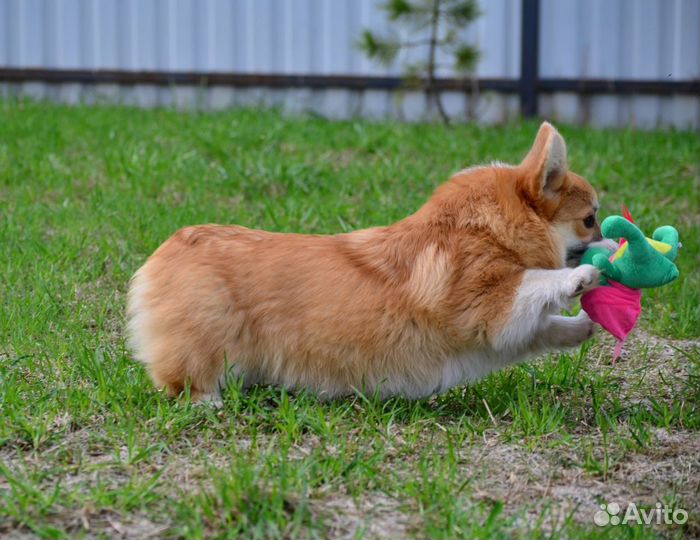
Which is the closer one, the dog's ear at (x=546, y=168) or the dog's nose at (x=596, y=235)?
the dog's ear at (x=546, y=168)

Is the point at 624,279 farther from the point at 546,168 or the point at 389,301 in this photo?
the point at 389,301

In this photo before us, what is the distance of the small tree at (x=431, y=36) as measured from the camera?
8469 millimetres

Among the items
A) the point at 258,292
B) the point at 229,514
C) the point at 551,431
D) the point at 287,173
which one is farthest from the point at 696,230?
the point at 229,514

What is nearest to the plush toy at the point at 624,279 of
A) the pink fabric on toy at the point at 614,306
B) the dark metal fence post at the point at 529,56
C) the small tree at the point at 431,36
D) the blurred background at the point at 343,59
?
the pink fabric on toy at the point at 614,306

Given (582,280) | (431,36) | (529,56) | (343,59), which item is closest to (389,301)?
(582,280)

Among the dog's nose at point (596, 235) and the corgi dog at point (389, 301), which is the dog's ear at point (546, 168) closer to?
the corgi dog at point (389, 301)

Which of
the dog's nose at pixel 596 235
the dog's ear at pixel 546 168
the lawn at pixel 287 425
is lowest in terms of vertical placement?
the lawn at pixel 287 425

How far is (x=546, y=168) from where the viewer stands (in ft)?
12.2

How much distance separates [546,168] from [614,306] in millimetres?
543

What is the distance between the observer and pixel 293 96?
9430 millimetres

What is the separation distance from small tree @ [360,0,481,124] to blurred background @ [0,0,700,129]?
0.13 m

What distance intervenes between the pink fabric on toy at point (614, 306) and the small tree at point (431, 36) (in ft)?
16.5

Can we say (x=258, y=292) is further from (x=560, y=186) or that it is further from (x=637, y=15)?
(x=637, y=15)

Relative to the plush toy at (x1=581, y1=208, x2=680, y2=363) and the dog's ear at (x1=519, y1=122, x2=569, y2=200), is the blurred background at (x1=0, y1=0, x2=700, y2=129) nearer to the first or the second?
the dog's ear at (x1=519, y1=122, x2=569, y2=200)
